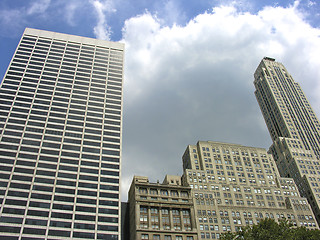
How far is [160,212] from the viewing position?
116 meters

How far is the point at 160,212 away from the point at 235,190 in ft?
132

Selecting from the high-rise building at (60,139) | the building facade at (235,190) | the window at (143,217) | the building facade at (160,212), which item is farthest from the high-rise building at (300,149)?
the high-rise building at (60,139)

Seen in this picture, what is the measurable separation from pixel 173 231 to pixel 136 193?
20.7m

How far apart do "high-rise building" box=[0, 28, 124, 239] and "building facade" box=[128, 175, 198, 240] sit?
8409 mm

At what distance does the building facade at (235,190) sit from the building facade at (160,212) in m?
4.46

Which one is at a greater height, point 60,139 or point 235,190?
point 60,139

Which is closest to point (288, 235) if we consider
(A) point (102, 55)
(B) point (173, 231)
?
(B) point (173, 231)

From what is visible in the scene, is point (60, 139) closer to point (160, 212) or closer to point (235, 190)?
point (160, 212)

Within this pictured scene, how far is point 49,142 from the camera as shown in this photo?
429ft

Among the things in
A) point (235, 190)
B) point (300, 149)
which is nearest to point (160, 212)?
point (235, 190)

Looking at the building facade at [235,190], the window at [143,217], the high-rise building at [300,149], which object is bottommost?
the window at [143,217]

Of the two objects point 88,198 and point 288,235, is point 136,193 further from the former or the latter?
point 288,235

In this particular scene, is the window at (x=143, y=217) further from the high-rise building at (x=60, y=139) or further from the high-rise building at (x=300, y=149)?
the high-rise building at (x=300, y=149)

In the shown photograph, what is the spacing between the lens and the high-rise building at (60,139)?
360 feet
